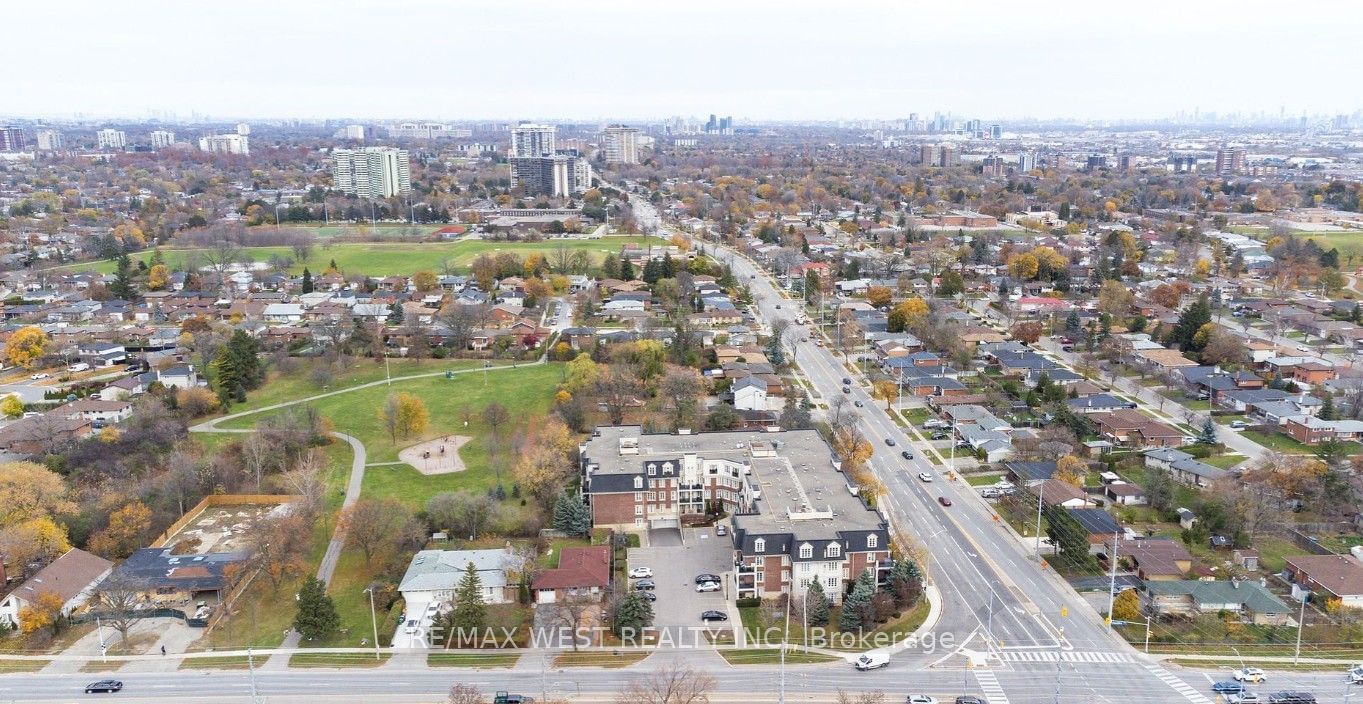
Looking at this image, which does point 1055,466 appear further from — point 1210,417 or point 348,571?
point 348,571

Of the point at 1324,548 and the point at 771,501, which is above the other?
the point at 771,501

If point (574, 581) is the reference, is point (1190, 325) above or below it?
above

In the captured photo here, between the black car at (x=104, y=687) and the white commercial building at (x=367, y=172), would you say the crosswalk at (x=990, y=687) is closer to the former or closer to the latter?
the black car at (x=104, y=687)

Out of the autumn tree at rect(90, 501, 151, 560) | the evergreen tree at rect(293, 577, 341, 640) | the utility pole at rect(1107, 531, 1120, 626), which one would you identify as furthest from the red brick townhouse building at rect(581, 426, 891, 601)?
the autumn tree at rect(90, 501, 151, 560)

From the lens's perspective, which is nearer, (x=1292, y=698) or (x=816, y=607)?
(x=1292, y=698)

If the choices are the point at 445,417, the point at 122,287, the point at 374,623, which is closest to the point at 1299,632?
the point at 374,623

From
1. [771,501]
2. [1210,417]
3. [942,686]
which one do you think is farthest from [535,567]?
[1210,417]

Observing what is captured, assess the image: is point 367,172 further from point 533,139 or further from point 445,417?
point 445,417
